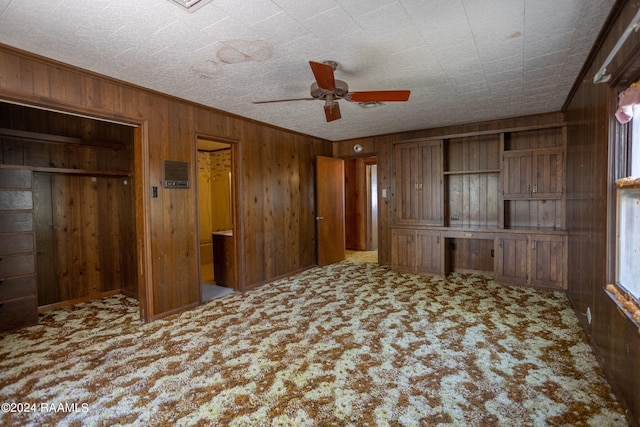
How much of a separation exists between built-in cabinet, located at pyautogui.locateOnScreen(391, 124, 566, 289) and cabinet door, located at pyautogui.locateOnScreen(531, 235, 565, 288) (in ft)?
0.04

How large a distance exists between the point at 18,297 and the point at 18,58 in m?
2.40

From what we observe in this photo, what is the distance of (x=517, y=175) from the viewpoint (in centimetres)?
448

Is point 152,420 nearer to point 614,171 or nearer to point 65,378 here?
point 65,378

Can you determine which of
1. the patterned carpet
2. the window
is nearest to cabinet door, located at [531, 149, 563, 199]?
the patterned carpet

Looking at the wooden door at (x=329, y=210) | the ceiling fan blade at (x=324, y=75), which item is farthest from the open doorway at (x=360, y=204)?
the ceiling fan blade at (x=324, y=75)

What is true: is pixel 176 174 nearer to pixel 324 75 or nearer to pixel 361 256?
pixel 324 75

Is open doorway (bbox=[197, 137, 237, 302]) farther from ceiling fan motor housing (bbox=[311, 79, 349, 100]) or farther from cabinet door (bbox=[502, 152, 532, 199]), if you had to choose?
cabinet door (bbox=[502, 152, 532, 199])

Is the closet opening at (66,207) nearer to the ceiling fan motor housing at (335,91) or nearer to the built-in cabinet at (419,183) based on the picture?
the ceiling fan motor housing at (335,91)

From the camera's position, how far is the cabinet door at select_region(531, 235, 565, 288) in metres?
4.04

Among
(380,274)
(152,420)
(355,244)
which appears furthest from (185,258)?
(355,244)

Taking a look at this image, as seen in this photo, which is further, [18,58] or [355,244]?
[355,244]

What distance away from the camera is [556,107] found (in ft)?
13.6

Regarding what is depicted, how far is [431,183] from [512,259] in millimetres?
1607

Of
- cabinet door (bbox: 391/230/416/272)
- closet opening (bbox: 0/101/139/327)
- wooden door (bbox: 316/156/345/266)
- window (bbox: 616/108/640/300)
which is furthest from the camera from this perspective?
wooden door (bbox: 316/156/345/266)
